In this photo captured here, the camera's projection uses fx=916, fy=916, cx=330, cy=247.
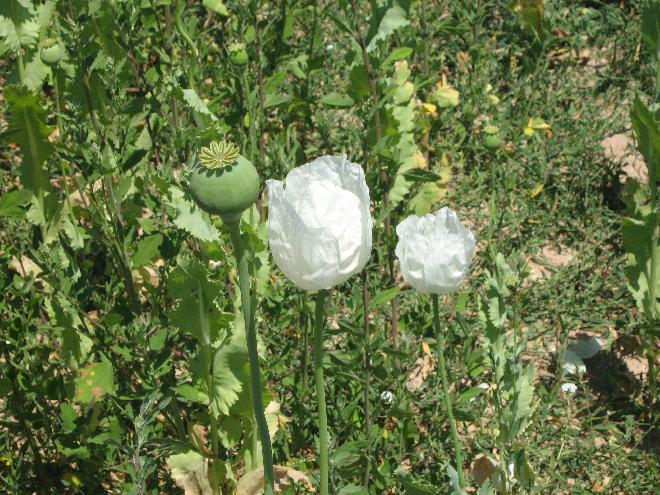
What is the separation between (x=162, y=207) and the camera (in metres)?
2.50

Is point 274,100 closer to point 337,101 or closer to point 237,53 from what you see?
point 337,101

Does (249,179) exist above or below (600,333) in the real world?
above

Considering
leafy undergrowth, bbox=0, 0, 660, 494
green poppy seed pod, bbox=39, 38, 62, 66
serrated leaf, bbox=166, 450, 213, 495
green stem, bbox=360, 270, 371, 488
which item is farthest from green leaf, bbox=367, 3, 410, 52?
serrated leaf, bbox=166, 450, 213, 495

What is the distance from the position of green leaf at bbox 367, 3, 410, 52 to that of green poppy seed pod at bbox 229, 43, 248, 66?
1.24 ft

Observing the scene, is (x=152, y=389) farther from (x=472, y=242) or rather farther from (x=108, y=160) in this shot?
(x=472, y=242)

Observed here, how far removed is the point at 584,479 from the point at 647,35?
1316mm

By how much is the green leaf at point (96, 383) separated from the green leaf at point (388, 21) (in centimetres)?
121

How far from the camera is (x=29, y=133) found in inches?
101

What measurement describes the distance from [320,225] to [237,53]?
137 centimetres

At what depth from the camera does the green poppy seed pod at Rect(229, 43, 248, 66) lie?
2.64 m

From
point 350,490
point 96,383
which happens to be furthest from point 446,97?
point 350,490

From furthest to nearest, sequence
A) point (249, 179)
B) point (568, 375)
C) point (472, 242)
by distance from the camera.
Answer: point (568, 375)
point (472, 242)
point (249, 179)

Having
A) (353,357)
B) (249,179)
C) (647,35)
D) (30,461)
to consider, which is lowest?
(30,461)

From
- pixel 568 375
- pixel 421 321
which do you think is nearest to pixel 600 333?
pixel 568 375
